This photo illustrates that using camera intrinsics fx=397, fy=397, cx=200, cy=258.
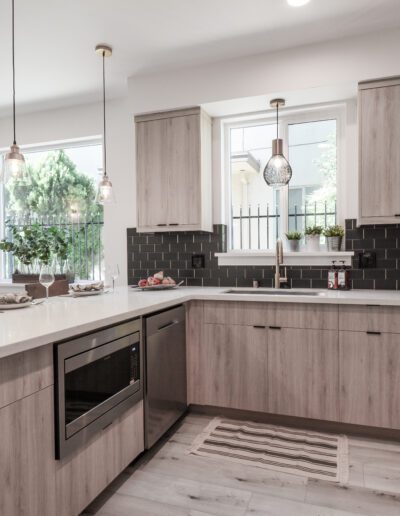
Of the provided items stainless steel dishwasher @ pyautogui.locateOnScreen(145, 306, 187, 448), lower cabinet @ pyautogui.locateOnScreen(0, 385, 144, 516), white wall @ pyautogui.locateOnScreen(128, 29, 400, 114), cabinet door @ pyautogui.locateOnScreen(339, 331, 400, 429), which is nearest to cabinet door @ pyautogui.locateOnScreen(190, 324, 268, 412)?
stainless steel dishwasher @ pyautogui.locateOnScreen(145, 306, 187, 448)

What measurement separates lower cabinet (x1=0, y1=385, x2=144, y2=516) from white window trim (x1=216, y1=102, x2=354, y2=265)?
1951 millimetres

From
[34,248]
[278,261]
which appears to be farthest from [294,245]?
[34,248]

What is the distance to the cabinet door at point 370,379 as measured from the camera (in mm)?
2463

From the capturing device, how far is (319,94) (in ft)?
10.1

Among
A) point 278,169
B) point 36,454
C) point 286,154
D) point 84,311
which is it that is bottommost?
point 36,454

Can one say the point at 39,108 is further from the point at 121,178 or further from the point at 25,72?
the point at 121,178

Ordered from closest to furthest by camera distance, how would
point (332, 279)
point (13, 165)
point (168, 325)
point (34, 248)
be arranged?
point (13, 165) → point (168, 325) → point (332, 279) → point (34, 248)

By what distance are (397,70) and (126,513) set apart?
313cm

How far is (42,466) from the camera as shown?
146cm

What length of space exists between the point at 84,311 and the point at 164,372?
744 millimetres

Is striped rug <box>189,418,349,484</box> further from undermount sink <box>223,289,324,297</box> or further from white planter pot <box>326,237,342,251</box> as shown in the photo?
white planter pot <box>326,237,342,251</box>

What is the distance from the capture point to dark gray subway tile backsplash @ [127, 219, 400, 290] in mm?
3045

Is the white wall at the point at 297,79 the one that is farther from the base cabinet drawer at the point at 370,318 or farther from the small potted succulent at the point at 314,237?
the base cabinet drawer at the point at 370,318

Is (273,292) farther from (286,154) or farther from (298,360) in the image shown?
(286,154)
